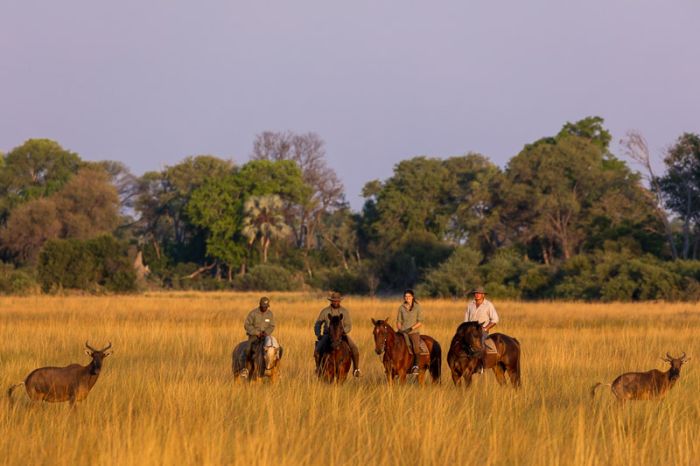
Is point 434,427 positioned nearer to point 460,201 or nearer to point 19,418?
point 19,418

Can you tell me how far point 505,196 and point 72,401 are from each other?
47285 millimetres

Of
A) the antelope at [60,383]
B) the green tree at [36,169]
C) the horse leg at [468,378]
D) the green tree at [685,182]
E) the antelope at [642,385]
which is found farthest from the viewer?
the green tree at [36,169]

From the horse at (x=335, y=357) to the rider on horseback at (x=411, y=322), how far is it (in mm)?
885

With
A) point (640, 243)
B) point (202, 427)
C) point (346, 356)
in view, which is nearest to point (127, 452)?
point (202, 427)

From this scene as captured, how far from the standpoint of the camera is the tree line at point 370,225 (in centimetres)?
5050

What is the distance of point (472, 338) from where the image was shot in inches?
526

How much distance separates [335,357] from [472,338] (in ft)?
6.04

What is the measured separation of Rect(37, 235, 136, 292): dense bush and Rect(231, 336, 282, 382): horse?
39741 mm

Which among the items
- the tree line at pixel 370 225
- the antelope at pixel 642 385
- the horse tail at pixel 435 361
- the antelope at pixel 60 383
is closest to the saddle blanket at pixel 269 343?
the horse tail at pixel 435 361

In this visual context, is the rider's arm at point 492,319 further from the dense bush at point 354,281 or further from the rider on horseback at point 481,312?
the dense bush at point 354,281

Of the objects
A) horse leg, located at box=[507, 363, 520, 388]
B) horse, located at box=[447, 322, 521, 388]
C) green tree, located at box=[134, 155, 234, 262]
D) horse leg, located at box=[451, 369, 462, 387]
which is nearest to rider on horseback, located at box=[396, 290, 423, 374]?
horse, located at box=[447, 322, 521, 388]

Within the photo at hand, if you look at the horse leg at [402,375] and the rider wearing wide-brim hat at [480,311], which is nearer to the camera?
the horse leg at [402,375]

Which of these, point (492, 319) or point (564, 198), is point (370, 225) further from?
point (492, 319)

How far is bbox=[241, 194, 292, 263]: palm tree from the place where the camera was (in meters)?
67.2
